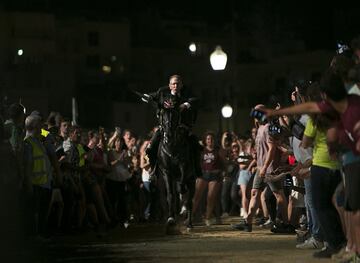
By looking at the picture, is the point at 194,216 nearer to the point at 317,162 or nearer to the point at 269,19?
the point at 317,162

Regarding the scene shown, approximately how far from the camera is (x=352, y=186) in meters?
10.6

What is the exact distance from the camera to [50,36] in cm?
9388

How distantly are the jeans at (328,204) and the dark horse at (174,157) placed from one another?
21.4ft

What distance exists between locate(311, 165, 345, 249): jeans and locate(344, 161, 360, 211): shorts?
4.43ft

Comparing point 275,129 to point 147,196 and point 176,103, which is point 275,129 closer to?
point 176,103

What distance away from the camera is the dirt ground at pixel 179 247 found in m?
13.3

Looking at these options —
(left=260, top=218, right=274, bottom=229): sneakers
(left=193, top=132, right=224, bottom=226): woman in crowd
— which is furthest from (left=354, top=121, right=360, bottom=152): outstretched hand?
(left=193, top=132, right=224, bottom=226): woman in crowd

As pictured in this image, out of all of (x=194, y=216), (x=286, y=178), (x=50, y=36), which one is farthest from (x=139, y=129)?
(x=286, y=178)

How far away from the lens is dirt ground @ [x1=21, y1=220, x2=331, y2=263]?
1327 centimetres

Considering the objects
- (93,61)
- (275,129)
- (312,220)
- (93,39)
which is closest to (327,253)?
(312,220)

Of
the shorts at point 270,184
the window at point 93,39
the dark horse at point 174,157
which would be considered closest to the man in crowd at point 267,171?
the shorts at point 270,184

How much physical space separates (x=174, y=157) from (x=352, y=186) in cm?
874

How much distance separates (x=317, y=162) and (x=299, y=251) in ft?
6.26

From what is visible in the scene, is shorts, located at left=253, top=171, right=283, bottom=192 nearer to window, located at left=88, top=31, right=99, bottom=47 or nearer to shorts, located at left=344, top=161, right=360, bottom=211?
shorts, located at left=344, top=161, right=360, bottom=211
